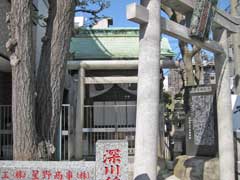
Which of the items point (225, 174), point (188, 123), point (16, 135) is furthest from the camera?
point (188, 123)

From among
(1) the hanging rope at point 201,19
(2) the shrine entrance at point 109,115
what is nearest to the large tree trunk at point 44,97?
(1) the hanging rope at point 201,19

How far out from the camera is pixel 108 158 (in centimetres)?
529

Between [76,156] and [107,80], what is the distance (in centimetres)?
344

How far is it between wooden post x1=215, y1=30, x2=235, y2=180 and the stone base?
53 centimetres

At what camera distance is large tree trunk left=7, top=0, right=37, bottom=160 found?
6.12 meters

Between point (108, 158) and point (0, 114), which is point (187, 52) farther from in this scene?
point (108, 158)

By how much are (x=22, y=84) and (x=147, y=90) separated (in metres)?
2.16

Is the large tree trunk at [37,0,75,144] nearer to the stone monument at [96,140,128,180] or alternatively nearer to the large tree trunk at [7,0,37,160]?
the large tree trunk at [7,0,37,160]

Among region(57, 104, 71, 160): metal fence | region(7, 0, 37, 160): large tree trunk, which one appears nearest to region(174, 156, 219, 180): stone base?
region(57, 104, 71, 160): metal fence

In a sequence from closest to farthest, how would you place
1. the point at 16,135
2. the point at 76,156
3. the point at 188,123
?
the point at 16,135
the point at 188,123
the point at 76,156

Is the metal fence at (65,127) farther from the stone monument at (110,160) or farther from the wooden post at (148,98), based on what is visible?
the stone monument at (110,160)

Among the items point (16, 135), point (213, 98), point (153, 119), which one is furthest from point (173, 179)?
point (16, 135)

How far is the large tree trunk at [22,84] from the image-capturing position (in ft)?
20.1

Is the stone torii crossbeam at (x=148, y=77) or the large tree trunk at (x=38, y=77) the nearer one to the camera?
the large tree trunk at (x=38, y=77)
